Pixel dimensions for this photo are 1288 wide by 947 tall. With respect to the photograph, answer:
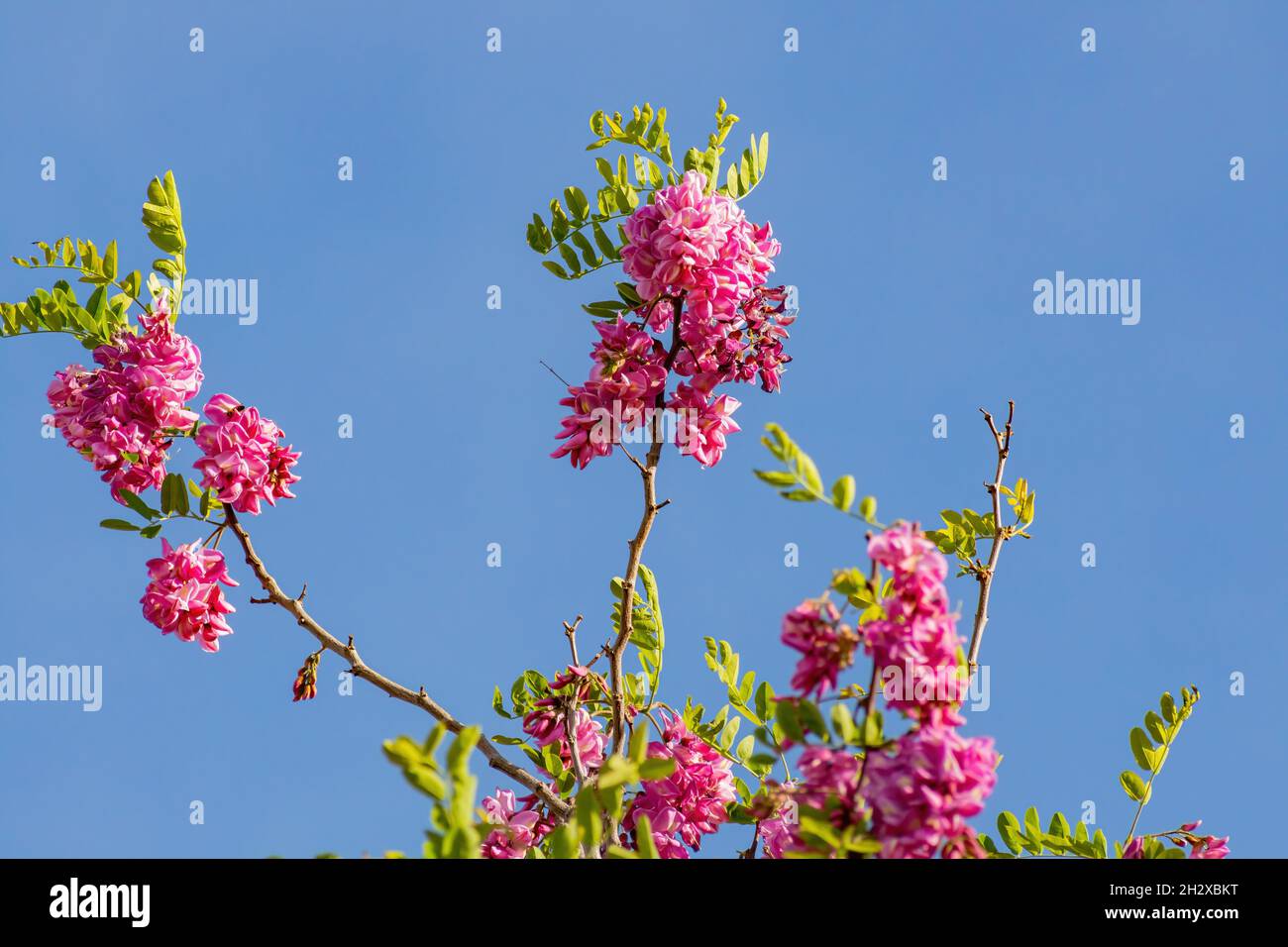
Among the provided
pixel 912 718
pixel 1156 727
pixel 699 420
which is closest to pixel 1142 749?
pixel 1156 727

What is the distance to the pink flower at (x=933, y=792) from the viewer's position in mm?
2020

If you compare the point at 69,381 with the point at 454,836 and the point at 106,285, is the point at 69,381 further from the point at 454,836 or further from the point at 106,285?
the point at 454,836

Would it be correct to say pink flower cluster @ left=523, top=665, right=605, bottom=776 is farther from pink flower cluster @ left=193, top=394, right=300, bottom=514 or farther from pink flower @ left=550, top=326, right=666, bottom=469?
pink flower cluster @ left=193, top=394, right=300, bottom=514

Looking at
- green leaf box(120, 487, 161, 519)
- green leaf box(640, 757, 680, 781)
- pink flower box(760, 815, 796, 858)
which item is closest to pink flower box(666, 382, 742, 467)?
pink flower box(760, 815, 796, 858)

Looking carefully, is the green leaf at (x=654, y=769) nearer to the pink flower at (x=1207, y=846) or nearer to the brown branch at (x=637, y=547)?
the brown branch at (x=637, y=547)

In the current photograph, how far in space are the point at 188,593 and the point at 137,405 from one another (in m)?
0.68

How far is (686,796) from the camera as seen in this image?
414cm

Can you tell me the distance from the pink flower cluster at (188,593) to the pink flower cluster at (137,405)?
31 cm

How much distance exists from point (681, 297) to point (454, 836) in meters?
2.62

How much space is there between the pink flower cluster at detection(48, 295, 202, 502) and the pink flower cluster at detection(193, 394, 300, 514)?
0.14 metres

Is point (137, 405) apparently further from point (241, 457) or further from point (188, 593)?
point (188, 593)

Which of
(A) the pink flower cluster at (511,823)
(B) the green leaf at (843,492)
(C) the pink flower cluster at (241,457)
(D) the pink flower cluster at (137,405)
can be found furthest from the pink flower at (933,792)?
(D) the pink flower cluster at (137,405)
